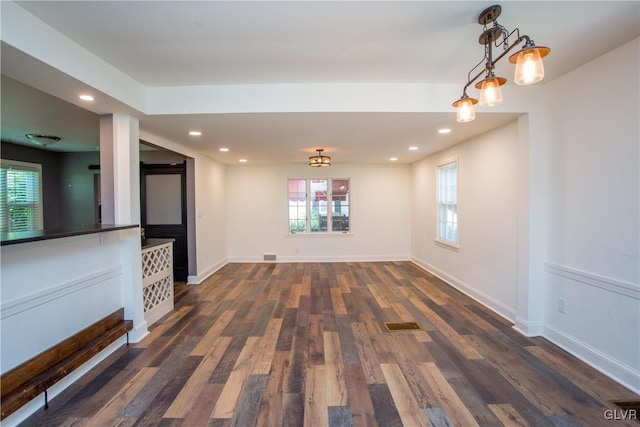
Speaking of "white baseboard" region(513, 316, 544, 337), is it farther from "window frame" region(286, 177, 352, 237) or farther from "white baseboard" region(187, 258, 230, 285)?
"white baseboard" region(187, 258, 230, 285)

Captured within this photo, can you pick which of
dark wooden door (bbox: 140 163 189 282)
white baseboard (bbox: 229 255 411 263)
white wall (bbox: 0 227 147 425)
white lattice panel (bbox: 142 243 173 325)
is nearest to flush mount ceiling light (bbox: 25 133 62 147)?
dark wooden door (bbox: 140 163 189 282)

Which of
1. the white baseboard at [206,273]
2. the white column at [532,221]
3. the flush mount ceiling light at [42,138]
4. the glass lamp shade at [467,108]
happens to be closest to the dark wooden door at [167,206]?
the white baseboard at [206,273]

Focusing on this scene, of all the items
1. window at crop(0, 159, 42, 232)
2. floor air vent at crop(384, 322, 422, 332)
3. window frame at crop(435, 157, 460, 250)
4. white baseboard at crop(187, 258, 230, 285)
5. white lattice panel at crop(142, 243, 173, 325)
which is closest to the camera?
floor air vent at crop(384, 322, 422, 332)

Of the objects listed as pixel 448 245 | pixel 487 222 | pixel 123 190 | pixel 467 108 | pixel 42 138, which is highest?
pixel 42 138

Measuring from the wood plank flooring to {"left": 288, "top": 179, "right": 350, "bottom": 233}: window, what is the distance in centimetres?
312

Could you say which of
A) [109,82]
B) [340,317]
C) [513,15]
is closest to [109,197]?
[109,82]

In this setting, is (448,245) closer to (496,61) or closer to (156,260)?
(496,61)

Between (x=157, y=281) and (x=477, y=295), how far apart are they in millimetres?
4347

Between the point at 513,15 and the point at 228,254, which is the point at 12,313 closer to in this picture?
the point at 513,15

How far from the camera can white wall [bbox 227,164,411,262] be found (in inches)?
258

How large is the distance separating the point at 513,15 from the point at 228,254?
20.8 ft

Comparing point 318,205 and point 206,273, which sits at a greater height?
point 318,205

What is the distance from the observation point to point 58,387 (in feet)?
6.77

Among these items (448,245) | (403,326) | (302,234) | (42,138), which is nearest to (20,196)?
(42,138)
